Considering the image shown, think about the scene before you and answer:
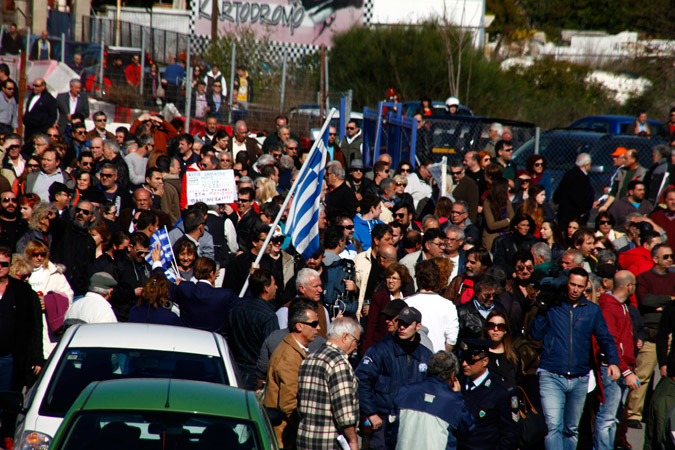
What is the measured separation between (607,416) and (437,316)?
7.22ft

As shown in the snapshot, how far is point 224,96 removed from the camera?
65.4 ft

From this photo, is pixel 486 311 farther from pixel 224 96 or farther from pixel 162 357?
pixel 224 96

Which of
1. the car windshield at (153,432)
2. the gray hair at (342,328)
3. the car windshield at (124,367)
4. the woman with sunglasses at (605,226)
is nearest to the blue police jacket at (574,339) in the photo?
the gray hair at (342,328)

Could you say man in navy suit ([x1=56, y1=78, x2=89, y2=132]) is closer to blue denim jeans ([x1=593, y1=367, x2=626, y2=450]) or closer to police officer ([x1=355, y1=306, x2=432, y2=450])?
police officer ([x1=355, y1=306, x2=432, y2=450])

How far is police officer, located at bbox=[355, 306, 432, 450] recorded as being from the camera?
294 inches

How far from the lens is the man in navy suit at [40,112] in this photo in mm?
17141

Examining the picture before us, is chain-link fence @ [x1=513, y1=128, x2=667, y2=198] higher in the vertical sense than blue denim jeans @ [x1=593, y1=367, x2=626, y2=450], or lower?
higher

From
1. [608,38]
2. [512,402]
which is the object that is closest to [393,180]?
[512,402]

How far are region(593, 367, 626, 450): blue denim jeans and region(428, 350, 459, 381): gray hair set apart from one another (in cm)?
328

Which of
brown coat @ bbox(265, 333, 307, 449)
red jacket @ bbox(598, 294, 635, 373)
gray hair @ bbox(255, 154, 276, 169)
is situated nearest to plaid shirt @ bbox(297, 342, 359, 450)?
brown coat @ bbox(265, 333, 307, 449)

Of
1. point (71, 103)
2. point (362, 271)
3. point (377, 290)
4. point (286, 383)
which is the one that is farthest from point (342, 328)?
point (71, 103)

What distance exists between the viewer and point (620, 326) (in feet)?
32.0

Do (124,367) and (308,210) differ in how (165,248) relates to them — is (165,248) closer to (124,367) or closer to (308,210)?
(308,210)

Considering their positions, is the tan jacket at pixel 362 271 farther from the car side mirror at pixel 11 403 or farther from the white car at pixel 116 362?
the car side mirror at pixel 11 403
